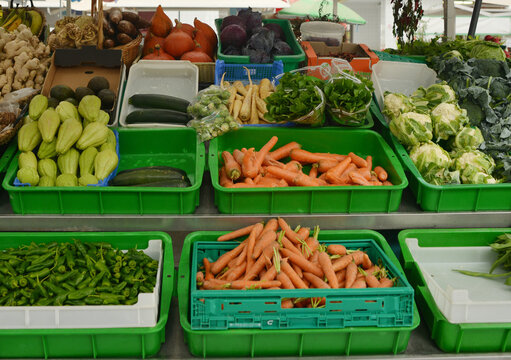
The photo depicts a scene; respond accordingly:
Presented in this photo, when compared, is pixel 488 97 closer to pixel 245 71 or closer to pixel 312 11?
pixel 245 71

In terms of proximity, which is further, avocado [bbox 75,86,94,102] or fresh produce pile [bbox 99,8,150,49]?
fresh produce pile [bbox 99,8,150,49]

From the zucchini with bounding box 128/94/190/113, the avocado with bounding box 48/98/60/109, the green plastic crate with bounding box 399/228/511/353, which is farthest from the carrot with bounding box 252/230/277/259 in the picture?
the avocado with bounding box 48/98/60/109

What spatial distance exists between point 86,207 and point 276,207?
1.02 metres

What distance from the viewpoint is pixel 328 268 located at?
7.36 ft

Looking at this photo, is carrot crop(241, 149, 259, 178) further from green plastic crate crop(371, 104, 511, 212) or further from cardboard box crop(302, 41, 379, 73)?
cardboard box crop(302, 41, 379, 73)

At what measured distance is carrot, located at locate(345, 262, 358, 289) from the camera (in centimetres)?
221

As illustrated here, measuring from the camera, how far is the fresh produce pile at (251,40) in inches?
150

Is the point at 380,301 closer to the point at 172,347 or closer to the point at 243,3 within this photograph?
the point at 172,347

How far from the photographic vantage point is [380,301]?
1.99 metres

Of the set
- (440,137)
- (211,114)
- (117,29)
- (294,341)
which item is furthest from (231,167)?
(117,29)

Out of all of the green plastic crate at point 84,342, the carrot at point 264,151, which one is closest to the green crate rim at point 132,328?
the green plastic crate at point 84,342

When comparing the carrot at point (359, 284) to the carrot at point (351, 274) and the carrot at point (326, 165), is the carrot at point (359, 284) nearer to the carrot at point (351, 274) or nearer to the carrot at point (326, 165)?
the carrot at point (351, 274)

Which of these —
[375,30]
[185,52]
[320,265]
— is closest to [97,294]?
[320,265]

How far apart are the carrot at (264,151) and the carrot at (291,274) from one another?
806 millimetres
